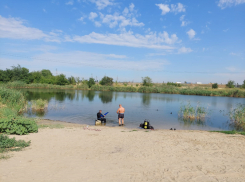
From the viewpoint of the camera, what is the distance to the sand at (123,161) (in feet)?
16.8

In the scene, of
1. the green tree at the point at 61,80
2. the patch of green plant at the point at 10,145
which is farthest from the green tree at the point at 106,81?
the patch of green plant at the point at 10,145

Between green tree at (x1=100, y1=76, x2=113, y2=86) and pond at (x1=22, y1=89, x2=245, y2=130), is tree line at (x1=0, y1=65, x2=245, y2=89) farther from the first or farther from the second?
pond at (x1=22, y1=89, x2=245, y2=130)

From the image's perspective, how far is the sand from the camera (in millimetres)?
5133

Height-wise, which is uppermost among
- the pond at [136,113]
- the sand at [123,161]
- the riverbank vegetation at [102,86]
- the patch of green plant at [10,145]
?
the riverbank vegetation at [102,86]

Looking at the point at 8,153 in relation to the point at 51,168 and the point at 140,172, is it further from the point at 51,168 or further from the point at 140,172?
the point at 140,172

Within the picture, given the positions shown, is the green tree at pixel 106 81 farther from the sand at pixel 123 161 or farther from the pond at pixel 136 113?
the sand at pixel 123 161

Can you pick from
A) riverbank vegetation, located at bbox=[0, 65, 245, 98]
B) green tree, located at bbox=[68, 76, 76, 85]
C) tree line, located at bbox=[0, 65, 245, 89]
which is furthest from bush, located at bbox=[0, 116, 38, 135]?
green tree, located at bbox=[68, 76, 76, 85]

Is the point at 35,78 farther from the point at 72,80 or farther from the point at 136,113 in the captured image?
the point at 136,113

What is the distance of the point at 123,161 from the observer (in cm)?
636

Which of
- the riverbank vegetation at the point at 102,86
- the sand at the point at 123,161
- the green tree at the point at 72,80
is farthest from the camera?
the green tree at the point at 72,80

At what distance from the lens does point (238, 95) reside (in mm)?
57094

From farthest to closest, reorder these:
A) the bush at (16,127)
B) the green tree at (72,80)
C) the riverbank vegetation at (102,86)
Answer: the green tree at (72,80)
the riverbank vegetation at (102,86)
the bush at (16,127)

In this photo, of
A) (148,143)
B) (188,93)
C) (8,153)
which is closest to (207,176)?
(148,143)

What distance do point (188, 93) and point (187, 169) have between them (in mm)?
60232
